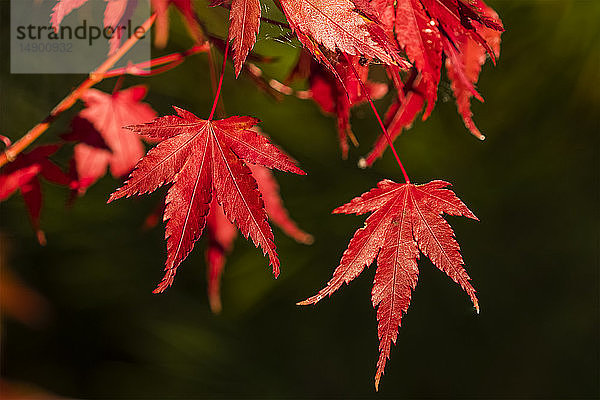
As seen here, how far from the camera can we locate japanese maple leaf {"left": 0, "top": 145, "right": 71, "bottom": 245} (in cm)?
68

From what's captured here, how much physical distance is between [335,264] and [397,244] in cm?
140

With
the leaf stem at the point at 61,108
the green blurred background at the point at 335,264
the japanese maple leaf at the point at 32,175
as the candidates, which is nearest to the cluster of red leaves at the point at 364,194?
the leaf stem at the point at 61,108

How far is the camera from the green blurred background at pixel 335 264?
1843mm

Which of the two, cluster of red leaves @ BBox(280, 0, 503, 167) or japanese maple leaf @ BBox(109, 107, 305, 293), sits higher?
cluster of red leaves @ BBox(280, 0, 503, 167)

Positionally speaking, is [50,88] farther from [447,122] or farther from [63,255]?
[447,122]

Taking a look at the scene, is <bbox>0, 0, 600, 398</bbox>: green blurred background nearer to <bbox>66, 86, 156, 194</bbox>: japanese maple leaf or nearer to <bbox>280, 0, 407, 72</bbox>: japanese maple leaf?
<bbox>66, 86, 156, 194</bbox>: japanese maple leaf

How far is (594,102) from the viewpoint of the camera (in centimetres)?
193

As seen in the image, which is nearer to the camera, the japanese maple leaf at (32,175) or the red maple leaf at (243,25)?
the red maple leaf at (243,25)

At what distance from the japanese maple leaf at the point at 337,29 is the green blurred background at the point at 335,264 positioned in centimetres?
148

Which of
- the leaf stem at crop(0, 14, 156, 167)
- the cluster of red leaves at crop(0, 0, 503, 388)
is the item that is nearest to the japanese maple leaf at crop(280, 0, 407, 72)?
the cluster of red leaves at crop(0, 0, 503, 388)

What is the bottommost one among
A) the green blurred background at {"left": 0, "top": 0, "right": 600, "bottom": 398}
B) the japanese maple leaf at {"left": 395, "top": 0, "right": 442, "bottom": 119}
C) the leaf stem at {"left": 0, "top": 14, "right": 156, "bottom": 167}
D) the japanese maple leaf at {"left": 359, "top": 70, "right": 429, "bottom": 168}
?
the green blurred background at {"left": 0, "top": 0, "right": 600, "bottom": 398}

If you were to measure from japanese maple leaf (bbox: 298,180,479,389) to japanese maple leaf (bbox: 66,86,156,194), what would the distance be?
0.46 m

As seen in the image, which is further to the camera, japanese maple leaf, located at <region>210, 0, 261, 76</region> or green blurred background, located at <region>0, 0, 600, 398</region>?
green blurred background, located at <region>0, 0, 600, 398</region>

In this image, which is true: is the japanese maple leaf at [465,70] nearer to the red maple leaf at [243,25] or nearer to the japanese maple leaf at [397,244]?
the japanese maple leaf at [397,244]
